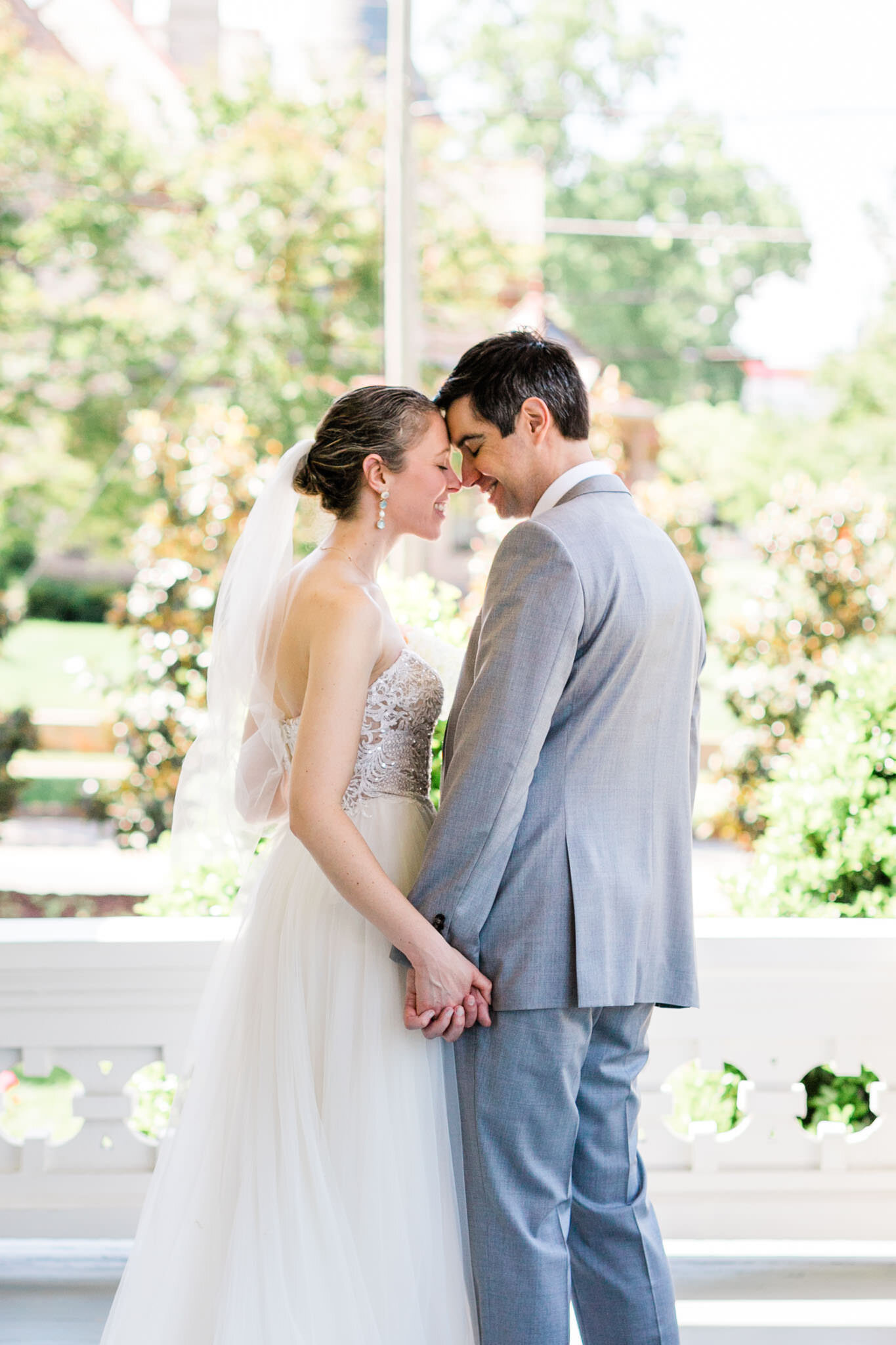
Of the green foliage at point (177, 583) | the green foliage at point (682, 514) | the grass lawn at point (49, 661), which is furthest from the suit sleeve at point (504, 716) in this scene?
the grass lawn at point (49, 661)

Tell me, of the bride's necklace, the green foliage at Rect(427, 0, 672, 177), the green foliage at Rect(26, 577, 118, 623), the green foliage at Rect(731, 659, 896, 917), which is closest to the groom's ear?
the bride's necklace

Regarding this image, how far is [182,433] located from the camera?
785 centimetres

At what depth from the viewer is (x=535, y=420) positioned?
1794mm

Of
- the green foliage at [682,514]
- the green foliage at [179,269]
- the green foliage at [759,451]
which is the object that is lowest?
the green foliage at [682,514]

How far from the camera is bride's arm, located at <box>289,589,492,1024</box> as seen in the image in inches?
65.7

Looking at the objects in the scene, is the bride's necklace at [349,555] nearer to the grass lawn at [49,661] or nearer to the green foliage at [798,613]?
the green foliage at [798,613]

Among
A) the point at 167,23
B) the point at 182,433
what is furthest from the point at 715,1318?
the point at 167,23

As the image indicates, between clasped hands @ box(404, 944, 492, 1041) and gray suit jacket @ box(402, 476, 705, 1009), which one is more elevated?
gray suit jacket @ box(402, 476, 705, 1009)

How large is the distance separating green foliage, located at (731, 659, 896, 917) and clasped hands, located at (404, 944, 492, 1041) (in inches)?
51.8

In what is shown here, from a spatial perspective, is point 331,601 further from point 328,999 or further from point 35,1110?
point 35,1110

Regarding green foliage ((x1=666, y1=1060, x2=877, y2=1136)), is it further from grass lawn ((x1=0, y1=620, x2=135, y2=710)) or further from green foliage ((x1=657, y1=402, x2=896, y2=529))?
green foliage ((x1=657, y1=402, x2=896, y2=529))

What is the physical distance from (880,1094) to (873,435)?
710 centimetres

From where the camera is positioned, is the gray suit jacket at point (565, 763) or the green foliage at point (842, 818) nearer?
the gray suit jacket at point (565, 763)

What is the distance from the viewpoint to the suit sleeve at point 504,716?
1609mm
